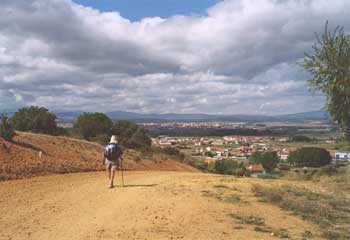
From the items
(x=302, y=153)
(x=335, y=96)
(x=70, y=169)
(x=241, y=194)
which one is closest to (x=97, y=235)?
(x=241, y=194)

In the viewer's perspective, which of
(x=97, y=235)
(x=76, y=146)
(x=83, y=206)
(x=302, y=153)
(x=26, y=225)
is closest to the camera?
(x=97, y=235)

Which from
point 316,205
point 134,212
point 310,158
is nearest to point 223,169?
point 310,158

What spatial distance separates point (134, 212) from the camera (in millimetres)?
10586

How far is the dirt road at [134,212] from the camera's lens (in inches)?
348

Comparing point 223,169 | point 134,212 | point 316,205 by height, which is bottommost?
point 223,169

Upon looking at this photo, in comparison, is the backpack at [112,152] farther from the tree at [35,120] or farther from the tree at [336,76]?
the tree at [35,120]

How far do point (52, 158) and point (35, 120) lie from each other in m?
14.3

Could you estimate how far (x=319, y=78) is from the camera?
14148 mm

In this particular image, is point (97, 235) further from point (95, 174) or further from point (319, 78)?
point (95, 174)

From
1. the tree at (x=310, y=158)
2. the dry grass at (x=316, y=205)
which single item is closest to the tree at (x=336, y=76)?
the dry grass at (x=316, y=205)

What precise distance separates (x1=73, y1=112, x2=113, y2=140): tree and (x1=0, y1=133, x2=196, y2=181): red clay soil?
32.3 feet

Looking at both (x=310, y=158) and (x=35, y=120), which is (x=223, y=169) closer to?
(x=310, y=158)

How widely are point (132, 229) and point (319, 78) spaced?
26.5 ft

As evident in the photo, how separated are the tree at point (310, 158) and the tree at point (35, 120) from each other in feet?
80.2
